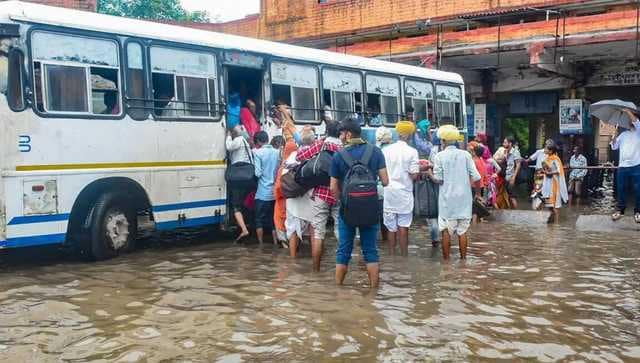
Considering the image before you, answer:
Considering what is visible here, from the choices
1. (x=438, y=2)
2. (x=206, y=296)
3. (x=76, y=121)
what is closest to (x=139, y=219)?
(x=76, y=121)

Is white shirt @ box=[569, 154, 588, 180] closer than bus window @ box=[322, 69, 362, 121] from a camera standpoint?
No

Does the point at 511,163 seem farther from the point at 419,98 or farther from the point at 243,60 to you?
the point at 243,60

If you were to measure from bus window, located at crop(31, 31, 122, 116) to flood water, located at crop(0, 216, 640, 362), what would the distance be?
193 cm

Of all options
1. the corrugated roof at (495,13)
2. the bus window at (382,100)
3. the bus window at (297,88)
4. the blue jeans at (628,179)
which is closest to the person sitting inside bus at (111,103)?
the bus window at (297,88)

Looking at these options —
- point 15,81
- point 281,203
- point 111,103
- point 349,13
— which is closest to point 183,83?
point 111,103

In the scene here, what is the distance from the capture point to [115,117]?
26.9 ft

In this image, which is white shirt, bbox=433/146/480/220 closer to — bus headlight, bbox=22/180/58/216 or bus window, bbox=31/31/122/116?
bus window, bbox=31/31/122/116

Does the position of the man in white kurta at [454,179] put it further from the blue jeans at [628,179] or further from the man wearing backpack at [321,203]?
the blue jeans at [628,179]

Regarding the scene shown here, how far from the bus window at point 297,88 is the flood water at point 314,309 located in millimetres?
2856

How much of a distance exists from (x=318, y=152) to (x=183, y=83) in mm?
2649

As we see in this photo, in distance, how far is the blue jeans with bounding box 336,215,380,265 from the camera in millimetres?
6488

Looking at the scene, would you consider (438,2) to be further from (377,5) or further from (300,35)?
(300,35)

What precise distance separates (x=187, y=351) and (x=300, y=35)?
68.5 feet

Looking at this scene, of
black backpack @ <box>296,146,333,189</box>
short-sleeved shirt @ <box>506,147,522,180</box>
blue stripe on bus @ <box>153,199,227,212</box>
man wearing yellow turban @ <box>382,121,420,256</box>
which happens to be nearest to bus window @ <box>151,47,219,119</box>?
blue stripe on bus @ <box>153,199,227,212</box>
